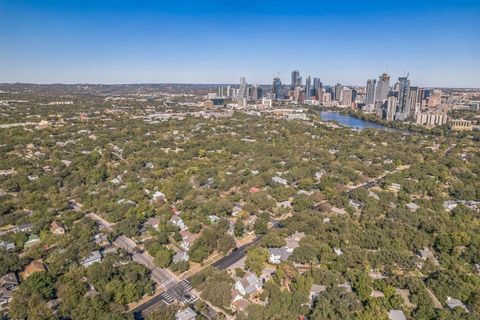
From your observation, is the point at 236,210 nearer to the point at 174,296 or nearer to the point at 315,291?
the point at 174,296

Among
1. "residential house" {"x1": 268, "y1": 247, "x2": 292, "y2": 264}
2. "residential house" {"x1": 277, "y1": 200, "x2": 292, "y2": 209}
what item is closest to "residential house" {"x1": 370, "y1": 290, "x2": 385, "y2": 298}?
"residential house" {"x1": 268, "y1": 247, "x2": 292, "y2": 264}

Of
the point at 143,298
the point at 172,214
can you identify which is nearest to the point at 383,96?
the point at 172,214

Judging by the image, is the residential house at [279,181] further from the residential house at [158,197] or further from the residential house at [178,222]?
the residential house at [178,222]

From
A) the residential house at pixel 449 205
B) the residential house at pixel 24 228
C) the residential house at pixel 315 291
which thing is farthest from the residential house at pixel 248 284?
the residential house at pixel 449 205

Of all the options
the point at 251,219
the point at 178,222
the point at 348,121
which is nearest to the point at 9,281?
the point at 178,222

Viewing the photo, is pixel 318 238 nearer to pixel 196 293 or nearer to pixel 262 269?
pixel 262 269

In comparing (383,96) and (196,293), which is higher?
(383,96)
